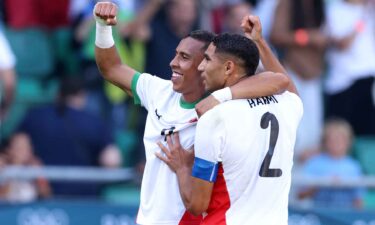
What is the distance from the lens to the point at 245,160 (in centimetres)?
659

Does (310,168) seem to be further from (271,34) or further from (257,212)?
(257,212)

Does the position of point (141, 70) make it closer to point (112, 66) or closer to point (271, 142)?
point (112, 66)

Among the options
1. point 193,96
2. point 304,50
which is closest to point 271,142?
point 193,96

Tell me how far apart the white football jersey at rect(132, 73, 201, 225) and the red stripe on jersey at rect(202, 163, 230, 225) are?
0.38 m

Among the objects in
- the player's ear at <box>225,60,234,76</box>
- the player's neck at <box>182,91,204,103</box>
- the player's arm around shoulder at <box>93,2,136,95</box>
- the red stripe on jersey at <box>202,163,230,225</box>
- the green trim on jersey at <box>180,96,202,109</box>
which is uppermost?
the player's arm around shoulder at <box>93,2,136,95</box>

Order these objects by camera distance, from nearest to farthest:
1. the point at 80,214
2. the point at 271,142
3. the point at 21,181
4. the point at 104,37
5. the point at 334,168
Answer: the point at 271,142 → the point at 104,37 → the point at 80,214 → the point at 21,181 → the point at 334,168

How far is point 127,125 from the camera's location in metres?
12.2

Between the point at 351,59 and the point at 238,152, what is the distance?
5.97m

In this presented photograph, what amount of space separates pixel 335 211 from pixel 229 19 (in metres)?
2.43

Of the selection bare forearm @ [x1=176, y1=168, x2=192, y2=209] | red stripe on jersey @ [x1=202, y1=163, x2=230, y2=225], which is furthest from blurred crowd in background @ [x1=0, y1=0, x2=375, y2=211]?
red stripe on jersey @ [x1=202, y1=163, x2=230, y2=225]

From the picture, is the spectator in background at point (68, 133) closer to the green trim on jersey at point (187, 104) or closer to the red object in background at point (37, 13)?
the red object in background at point (37, 13)

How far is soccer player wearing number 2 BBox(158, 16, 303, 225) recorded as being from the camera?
657 centimetres

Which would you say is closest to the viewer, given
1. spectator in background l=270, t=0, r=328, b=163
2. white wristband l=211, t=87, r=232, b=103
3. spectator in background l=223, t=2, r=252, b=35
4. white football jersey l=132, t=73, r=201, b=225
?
white wristband l=211, t=87, r=232, b=103

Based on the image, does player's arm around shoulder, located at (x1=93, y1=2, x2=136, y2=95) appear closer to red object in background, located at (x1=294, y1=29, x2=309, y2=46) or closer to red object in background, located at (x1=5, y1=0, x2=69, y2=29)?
red object in background, located at (x1=5, y1=0, x2=69, y2=29)
